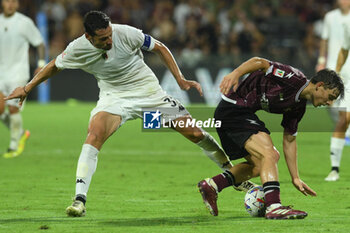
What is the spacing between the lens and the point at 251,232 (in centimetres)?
586

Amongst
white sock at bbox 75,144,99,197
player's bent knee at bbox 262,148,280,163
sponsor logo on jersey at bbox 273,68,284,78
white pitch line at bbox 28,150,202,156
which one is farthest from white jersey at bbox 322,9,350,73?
white sock at bbox 75,144,99,197

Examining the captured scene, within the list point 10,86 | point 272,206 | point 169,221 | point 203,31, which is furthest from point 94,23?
point 203,31

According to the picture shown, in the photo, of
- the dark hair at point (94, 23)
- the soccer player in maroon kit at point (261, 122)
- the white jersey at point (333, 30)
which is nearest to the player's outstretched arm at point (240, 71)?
the soccer player in maroon kit at point (261, 122)

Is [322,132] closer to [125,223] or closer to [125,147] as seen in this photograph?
[125,147]

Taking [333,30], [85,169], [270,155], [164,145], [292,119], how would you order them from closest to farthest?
[270,155]
[85,169]
[292,119]
[333,30]
[164,145]

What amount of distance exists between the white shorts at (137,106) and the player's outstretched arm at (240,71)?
104cm

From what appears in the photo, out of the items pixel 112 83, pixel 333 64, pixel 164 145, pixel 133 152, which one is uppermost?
pixel 112 83

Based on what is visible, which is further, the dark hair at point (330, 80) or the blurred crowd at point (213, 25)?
the blurred crowd at point (213, 25)

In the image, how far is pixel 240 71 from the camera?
6.29 m

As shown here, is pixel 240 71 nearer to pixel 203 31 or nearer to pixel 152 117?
pixel 152 117

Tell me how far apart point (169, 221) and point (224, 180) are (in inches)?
30.8

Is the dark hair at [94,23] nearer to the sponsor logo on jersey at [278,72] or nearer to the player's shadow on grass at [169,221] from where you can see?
the sponsor logo on jersey at [278,72]

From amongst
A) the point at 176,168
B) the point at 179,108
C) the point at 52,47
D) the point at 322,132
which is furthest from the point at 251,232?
the point at 52,47

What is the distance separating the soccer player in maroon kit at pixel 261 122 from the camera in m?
6.45
